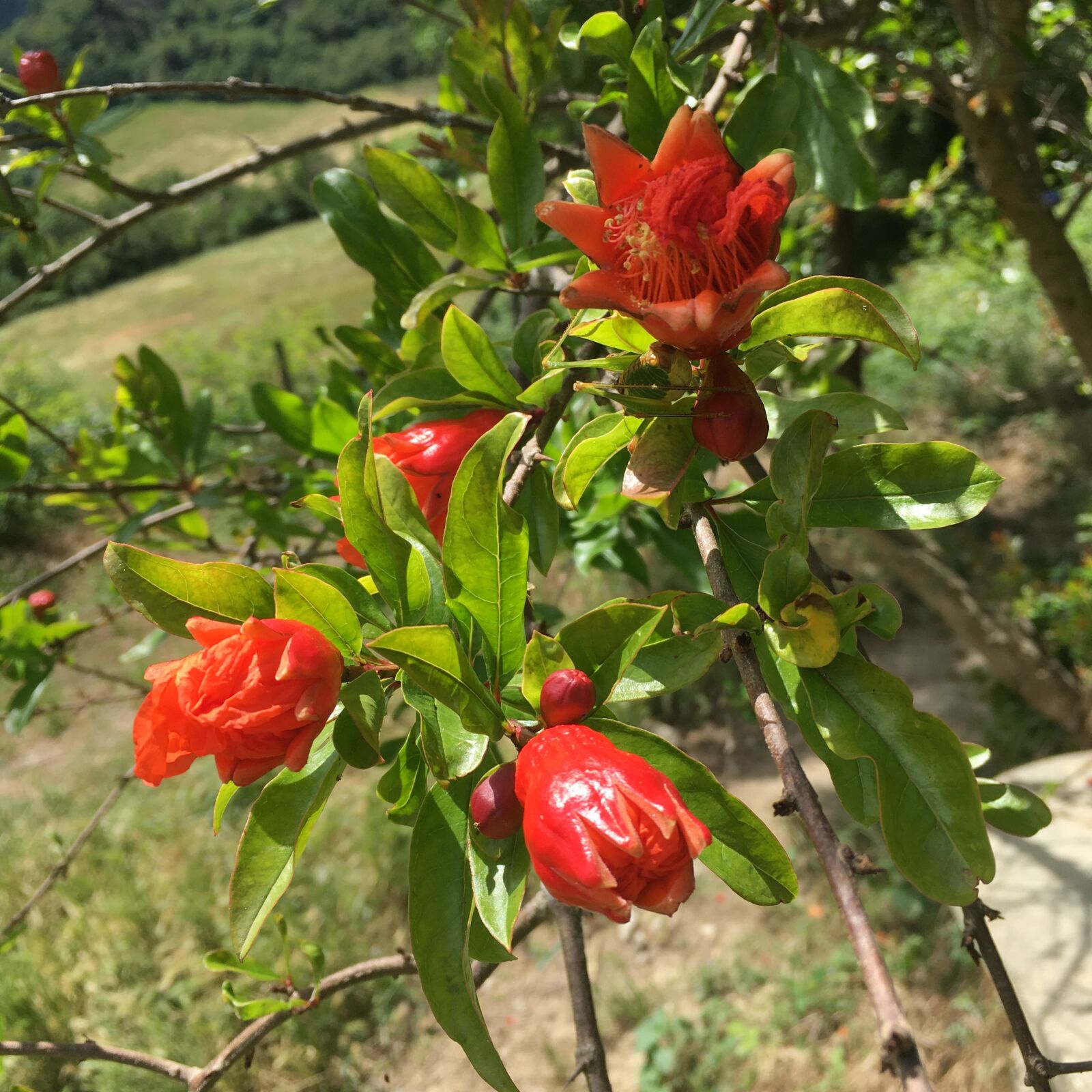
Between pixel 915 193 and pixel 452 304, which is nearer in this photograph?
pixel 452 304

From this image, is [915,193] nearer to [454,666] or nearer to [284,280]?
[454,666]

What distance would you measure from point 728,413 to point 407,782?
0.32 m

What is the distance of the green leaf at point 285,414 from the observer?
1058mm

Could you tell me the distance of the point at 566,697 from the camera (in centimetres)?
48

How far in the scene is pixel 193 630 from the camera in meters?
0.50

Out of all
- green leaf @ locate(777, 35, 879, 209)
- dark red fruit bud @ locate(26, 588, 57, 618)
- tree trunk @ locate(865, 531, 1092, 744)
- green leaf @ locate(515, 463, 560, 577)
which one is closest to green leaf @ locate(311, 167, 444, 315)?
green leaf @ locate(515, 463, 560, 577)

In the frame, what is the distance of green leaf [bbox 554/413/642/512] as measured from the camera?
22.2 inches

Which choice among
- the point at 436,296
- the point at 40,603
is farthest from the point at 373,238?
the point at 40,603

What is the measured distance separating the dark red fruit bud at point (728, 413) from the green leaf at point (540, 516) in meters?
0.20

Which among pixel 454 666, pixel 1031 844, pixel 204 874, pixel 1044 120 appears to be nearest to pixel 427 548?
pixel 454 666

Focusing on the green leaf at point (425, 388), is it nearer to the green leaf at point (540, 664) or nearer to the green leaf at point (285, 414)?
the green leaf at point (540, 664)

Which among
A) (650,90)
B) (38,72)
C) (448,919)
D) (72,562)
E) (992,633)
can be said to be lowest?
(992,633)

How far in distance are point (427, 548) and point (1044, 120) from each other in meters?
2.17

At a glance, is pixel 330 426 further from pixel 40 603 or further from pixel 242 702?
pixel 40 603
